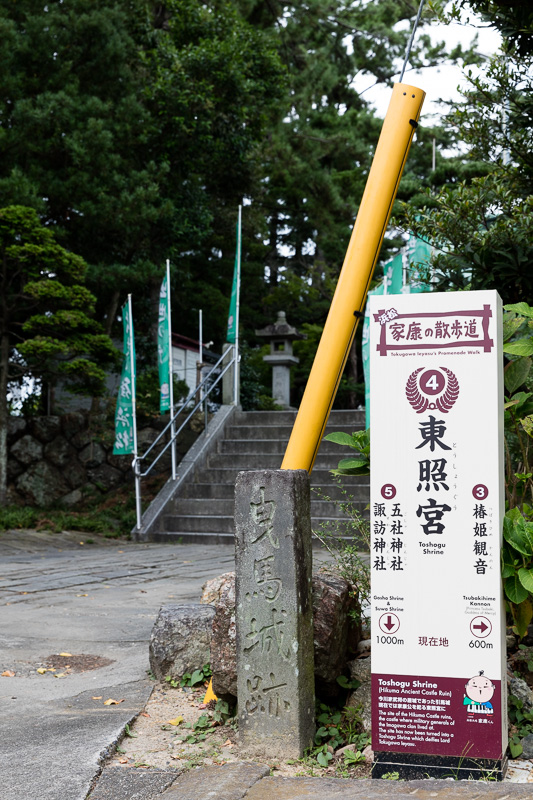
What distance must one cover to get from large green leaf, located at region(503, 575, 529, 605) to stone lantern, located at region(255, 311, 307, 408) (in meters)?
13.7

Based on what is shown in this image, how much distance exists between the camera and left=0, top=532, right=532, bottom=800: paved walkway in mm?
2768

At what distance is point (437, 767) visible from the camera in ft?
9.49

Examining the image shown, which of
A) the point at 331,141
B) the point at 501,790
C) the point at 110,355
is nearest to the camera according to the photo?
the point at 501,790

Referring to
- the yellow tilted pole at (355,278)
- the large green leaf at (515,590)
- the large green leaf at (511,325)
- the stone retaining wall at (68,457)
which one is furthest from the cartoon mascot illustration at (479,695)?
the stone retaining wall at (68,457)

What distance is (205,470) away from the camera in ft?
38.8

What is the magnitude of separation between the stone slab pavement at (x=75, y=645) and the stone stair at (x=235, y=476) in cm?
89

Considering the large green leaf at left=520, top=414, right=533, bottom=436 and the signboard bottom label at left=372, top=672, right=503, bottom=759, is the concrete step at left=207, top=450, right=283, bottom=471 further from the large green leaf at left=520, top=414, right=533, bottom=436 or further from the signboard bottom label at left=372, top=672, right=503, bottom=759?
the signboard bottom label at left=372, top=672, right=503, bottom=759

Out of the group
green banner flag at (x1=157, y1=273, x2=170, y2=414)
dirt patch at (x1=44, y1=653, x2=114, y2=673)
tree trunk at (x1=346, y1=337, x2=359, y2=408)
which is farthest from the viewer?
tree trunk at (x1=346, y1=337, x2=359, y2=408)

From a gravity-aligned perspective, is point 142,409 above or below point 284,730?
above

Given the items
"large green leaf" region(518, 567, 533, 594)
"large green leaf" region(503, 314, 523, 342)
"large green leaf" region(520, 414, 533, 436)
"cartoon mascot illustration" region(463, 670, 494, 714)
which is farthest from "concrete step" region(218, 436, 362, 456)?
"cartoon mascot illustration" region(463, 670, 494, 714)

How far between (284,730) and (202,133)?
493 inches

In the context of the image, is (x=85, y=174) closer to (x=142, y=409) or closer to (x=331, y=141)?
(x=142, y=409)

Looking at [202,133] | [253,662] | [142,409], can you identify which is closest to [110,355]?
[142,409]

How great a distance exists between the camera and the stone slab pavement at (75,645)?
3.04 meters
